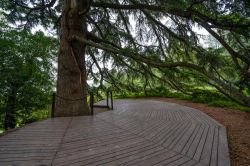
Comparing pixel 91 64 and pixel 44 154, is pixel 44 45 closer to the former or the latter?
pixel 91 64

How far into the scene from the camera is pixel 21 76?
11.5m

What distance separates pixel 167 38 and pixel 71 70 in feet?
17.4

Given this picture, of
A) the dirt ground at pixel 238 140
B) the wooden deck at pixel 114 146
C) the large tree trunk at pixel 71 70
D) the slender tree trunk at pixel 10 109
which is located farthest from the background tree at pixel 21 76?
the dirt ground at pixel 238 140

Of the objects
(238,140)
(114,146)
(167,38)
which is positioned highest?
(167,38)

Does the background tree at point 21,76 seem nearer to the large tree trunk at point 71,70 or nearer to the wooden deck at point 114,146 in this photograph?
the large tree trunk at point 71,70

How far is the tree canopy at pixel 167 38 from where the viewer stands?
4.87 meters

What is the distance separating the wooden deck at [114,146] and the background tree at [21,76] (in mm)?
A: 7018

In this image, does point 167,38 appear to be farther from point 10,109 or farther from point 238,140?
point 10,109

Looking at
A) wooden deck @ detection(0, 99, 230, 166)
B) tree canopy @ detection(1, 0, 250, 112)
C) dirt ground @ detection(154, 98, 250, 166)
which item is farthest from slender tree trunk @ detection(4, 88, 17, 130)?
dirt ground @ detection(154, 98, 250, 166)

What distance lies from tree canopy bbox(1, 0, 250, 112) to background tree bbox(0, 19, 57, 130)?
248cm

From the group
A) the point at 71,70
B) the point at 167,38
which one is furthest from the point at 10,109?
the point at 167,38

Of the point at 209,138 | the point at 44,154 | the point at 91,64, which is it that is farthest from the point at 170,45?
the point at 44,154

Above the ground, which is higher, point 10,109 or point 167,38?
point 167,38

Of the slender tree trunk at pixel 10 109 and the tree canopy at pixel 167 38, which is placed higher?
the tree canopy at pixel 167 38
